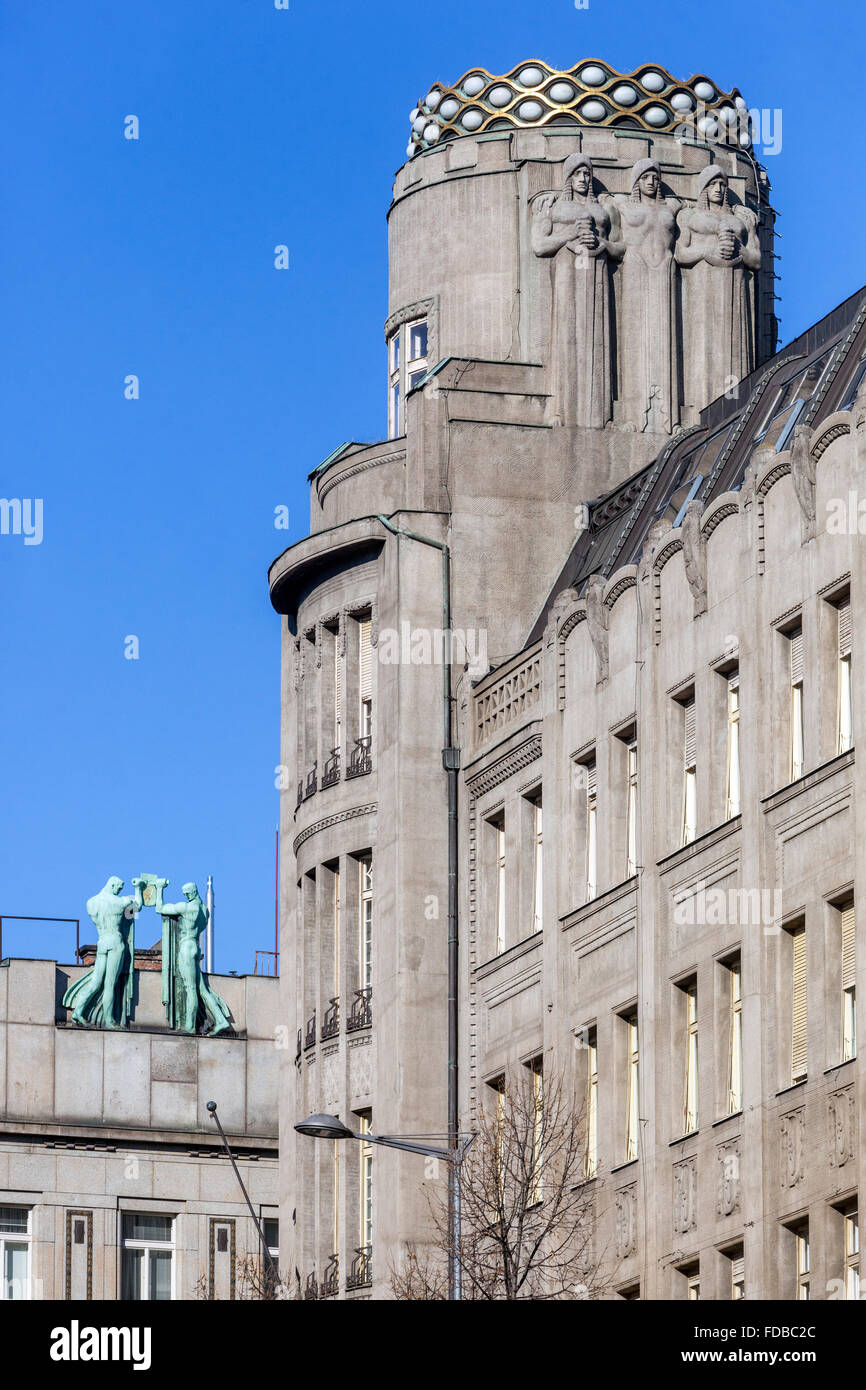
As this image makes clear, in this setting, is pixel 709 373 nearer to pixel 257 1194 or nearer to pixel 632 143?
pixel 632 143

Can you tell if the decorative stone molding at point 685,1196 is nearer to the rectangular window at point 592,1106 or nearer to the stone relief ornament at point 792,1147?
the stone relief ornament at point 792,1147

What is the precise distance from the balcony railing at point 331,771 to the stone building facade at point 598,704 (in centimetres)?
22

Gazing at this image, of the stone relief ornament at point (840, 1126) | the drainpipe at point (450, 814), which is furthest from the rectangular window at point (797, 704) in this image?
the drainpipe at point (450, 814)

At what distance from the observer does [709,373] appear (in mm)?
61094

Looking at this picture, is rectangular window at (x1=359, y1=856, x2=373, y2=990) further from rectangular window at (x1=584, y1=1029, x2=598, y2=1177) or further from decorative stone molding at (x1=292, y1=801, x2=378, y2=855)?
rectangular window at (x1=584, y1=1029, x2=598, y2=1177)

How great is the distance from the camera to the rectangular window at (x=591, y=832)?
51969 millimetres

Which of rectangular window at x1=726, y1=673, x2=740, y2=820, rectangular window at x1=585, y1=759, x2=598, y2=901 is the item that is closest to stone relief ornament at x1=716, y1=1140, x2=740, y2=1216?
rectangular window at x1=726, y1=673, x2=740, y2=820

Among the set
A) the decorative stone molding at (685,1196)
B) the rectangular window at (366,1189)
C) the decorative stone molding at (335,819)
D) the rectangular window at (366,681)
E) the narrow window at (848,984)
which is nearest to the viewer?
the narrow window at (848,984)

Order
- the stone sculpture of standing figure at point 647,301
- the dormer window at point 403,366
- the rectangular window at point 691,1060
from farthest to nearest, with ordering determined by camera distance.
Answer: the dormer window at point 403,366 < the stone sculpture of standing figure at point 647,301 < the rectangular window at point 691,1060

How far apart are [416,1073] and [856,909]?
14.6 m

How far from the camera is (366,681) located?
195ft

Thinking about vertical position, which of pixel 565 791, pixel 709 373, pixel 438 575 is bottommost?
pixel 565 791
